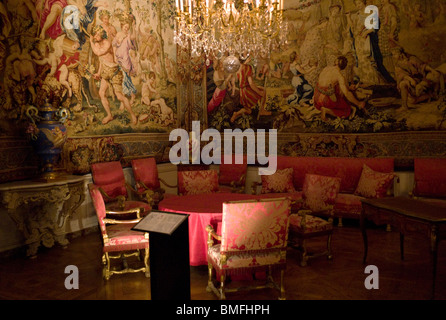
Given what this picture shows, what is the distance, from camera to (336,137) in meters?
7.19

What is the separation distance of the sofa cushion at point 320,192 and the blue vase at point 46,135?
3772 millimetres

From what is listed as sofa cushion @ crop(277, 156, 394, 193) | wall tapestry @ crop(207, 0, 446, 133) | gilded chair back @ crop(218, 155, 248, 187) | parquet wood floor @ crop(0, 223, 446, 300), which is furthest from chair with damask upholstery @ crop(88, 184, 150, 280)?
wall tapestry @ crop(207, 0, 446, 133)

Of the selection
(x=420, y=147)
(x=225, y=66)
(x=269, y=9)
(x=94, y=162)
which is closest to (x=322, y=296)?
(x=269, y=9)

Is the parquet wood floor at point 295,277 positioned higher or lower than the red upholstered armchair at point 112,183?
lower

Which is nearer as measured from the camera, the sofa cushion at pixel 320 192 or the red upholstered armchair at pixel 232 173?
the sofa cushion at pixel 320 192

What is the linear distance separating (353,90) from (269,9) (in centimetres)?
306

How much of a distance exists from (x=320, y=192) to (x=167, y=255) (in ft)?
10.0

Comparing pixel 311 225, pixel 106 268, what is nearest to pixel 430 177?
pixel 311 225

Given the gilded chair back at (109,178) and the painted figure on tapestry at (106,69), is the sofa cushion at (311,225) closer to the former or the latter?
the gilded chair back at (109,178)

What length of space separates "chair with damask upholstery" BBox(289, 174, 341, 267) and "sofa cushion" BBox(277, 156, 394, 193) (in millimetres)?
1820

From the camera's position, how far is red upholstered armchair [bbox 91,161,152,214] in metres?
5.90

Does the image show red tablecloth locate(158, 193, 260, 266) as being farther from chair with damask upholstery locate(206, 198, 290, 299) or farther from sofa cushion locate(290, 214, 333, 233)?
sofa cushion locate(290, 214, 333, 233)

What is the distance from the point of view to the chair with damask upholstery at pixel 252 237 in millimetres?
3344

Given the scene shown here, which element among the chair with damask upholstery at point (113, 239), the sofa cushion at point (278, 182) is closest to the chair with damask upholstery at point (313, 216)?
the sofa cushion at point (278, 182)
